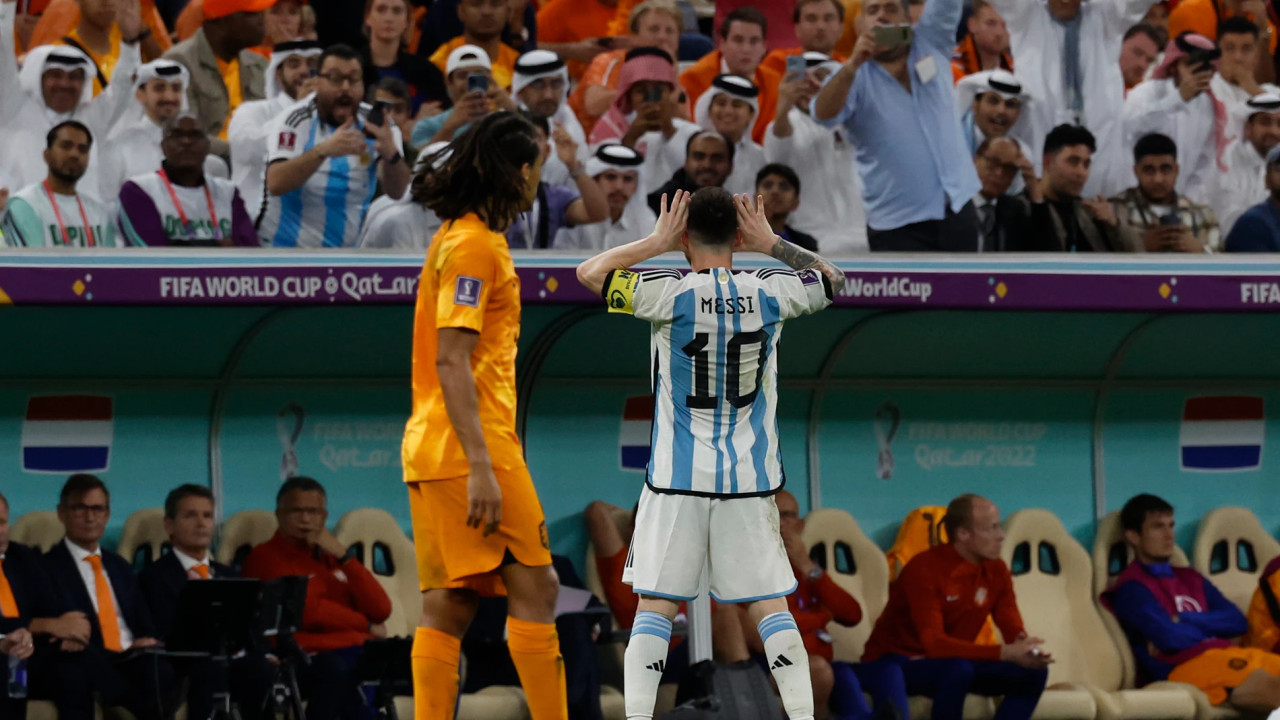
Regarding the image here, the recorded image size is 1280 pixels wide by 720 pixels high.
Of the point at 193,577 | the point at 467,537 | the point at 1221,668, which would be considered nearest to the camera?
the point at 467,537

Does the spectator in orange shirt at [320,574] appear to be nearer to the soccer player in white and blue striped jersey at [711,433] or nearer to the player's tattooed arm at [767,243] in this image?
the soccer player in white and blue striped jersey at [711,433]

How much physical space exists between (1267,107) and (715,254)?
546 cm

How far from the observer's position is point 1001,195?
8852 millimetres

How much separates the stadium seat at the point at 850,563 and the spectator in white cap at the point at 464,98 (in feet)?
8.27

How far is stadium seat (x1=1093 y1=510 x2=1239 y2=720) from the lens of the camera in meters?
8.73

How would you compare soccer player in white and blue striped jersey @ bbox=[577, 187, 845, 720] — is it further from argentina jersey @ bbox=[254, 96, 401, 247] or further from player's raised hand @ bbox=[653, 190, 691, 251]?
argentina jersey @ bbox=[254, 96, 401, 247]

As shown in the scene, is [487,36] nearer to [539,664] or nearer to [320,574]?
[320,574]

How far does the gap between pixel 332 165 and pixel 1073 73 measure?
409 centimetres

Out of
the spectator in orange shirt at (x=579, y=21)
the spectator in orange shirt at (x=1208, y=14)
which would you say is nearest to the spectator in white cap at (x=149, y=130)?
the spectator in orange shirt at (x=579, y=21)

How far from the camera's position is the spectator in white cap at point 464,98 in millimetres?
7910

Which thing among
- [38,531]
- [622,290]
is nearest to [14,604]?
[38,531]

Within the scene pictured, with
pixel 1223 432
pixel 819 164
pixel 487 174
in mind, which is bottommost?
pixel 1223 432

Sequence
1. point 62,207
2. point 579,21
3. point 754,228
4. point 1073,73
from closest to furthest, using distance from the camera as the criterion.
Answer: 1. point 754,228
2. point 62,207
3. point 1073,73
4. point 579,21

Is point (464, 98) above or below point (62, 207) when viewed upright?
above
